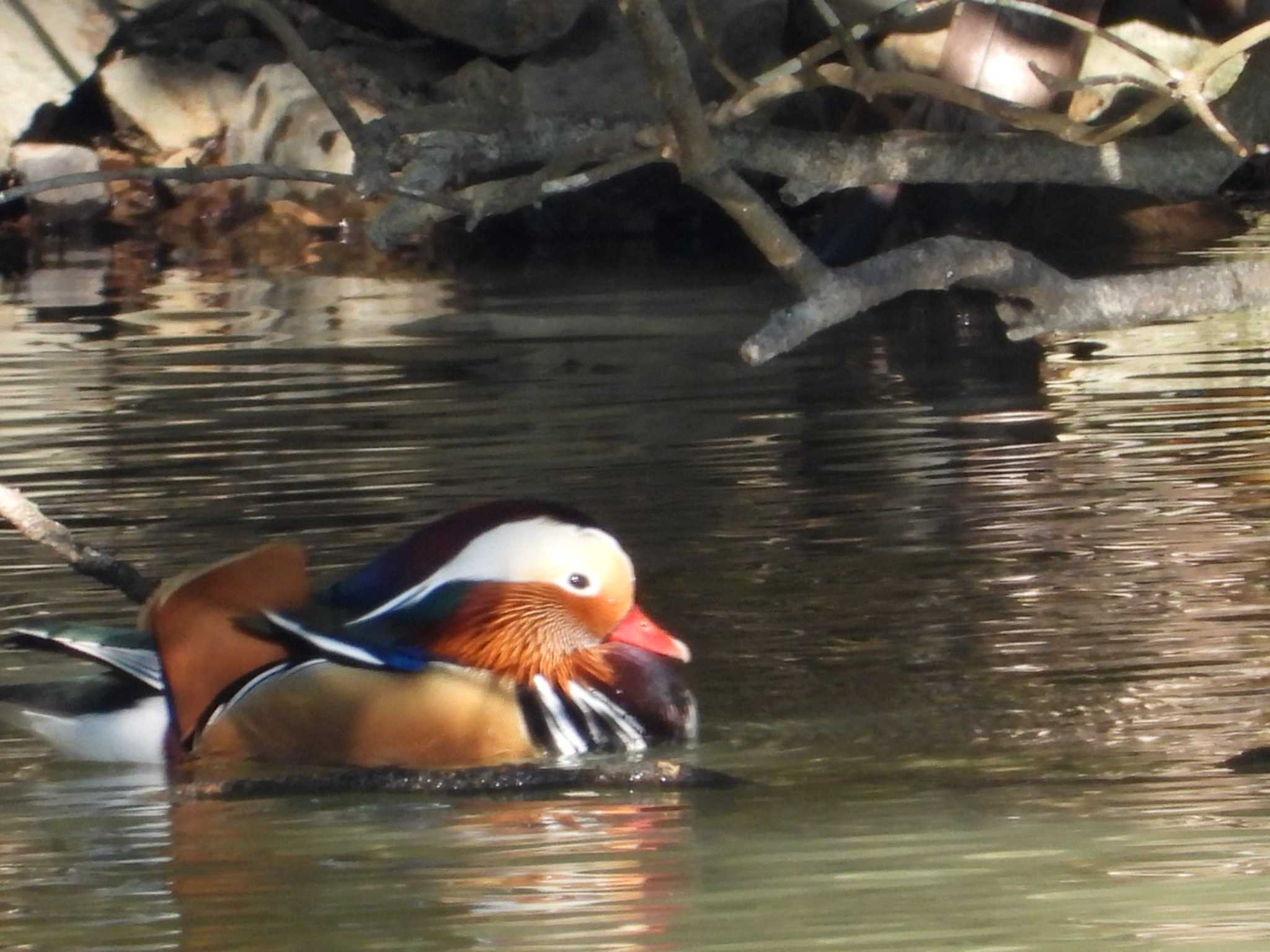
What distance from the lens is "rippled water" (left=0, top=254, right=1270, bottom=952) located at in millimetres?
2971

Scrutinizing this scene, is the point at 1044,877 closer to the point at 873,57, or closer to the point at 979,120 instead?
the point at 979,120

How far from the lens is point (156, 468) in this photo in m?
6.20

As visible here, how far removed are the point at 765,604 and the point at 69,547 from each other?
1.33 m

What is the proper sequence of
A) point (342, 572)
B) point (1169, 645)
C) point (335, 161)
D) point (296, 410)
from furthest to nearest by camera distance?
1. point (335, 161)
2. point (296, 410)
3. point (342, 572)
4. point (1169, 645)

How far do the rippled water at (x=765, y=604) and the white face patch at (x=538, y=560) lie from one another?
12.6 inches

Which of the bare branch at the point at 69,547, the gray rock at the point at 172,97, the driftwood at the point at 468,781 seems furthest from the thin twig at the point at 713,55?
the gray rock at the point at 172,97

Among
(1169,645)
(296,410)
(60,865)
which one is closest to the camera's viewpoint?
(60,865)

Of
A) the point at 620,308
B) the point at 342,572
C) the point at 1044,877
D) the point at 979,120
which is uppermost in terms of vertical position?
the point at 979,120

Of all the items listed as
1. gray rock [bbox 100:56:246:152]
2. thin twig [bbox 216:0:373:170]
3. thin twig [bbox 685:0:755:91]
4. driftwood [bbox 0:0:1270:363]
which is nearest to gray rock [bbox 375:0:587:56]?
gray rock [bbox 100:56:246:152]

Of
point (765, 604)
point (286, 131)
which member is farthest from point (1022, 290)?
point (286, 131)

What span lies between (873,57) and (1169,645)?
293 inches

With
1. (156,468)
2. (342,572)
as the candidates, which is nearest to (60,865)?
(342,572)

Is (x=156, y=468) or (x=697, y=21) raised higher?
(x=697, y=21)

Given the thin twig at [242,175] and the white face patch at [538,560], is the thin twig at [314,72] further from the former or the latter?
the white face patch at [538,560]
